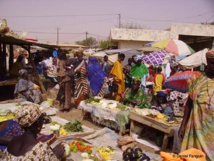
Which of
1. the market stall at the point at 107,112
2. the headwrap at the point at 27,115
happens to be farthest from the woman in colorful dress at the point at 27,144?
the market stall at the point at 107,112

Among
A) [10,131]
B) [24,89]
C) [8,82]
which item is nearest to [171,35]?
[8,82]

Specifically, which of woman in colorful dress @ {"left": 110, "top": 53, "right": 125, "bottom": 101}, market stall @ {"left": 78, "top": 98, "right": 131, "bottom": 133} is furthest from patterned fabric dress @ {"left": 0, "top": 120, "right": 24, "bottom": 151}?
woman in colorful dress @ {"left": 110, "top": 53, "right": 125, "bottom": 101}

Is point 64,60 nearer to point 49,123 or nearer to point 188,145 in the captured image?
point 49,123

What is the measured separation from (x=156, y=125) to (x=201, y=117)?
8.05 ft

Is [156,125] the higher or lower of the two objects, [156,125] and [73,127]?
the higher

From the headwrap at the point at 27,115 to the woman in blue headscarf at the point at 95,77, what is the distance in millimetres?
5381

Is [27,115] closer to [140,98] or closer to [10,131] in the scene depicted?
[10,131]

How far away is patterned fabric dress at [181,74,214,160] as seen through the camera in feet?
7.34

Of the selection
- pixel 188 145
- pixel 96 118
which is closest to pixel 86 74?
pixel 96 118

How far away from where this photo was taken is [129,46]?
886 inches

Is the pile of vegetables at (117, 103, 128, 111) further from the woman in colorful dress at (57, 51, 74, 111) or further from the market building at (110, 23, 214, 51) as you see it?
the market building at (110, 23, 214, 51)

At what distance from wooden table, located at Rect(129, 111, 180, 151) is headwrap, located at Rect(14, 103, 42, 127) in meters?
2.91

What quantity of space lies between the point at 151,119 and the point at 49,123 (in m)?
2.47

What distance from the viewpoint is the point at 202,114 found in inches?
90.0
